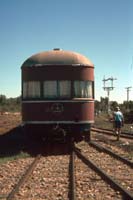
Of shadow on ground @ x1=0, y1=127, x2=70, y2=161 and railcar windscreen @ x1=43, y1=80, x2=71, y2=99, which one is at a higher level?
railcar windscreen @ x1=43, y1=80, x2=71, y2=99

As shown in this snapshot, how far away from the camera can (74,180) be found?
966 cm

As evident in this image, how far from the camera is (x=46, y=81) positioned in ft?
51.4

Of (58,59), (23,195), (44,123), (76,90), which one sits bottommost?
(23,195)

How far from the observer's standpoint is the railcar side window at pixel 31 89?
51.6 ft

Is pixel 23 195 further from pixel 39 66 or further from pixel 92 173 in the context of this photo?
pixel 39 66

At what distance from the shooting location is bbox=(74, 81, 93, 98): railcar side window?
15797 mm

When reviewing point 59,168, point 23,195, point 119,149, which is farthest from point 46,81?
point 23,195

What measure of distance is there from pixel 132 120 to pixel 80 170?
2993 centimetres

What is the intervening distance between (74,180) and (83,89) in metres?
6.67

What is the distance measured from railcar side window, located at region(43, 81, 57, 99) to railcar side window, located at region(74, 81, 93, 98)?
2.34ft

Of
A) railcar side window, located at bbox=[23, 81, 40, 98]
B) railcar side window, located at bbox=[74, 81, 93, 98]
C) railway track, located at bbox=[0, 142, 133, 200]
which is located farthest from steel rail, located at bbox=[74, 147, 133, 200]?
railcar side window, located at bbox=[23, 81, 40, 98]

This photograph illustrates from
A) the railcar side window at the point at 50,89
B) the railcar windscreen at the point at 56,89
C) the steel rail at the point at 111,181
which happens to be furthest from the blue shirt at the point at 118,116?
the steel rail at the point at 111,181

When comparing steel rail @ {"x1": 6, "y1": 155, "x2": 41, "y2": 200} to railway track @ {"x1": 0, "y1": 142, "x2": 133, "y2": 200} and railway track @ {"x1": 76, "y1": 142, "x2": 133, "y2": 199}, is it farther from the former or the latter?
railway track @ {"x1": 76, "y1": 142, "x2": 133, "y2": 199}

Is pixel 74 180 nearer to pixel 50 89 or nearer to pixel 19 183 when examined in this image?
pixel 19 183
